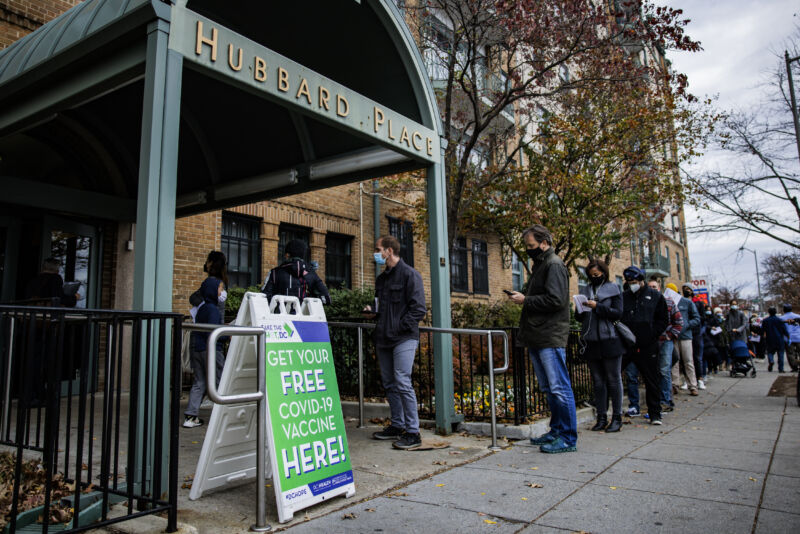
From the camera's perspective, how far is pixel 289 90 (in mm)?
4449

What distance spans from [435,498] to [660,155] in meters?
13.3

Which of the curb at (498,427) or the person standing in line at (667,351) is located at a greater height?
the person standing in line at (667,351)

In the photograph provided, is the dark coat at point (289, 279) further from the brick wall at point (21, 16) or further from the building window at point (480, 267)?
the building window at point (480, 267)

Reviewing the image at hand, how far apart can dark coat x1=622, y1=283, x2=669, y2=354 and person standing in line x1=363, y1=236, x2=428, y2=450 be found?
302cm

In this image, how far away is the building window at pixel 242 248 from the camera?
10.3 meters

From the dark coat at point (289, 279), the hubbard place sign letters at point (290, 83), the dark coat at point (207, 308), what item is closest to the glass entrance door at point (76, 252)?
the dark coat at point (207, 308)

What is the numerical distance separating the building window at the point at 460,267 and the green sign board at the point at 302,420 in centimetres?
1252

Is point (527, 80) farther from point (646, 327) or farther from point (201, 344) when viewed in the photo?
point (201, 344)

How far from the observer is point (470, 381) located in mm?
6250

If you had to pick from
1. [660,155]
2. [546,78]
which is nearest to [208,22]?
[546,78]

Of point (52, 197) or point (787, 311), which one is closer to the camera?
point (52, 197)

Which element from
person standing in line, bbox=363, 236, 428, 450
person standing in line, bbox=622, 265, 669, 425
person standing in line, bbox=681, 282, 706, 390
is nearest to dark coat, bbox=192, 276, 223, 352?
person standing in line, bbox=363, 236, 428, 450

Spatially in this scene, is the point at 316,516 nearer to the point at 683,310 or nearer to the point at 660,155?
the point at 683,310

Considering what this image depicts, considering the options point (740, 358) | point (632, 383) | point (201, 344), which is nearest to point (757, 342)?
point (740, 358)
